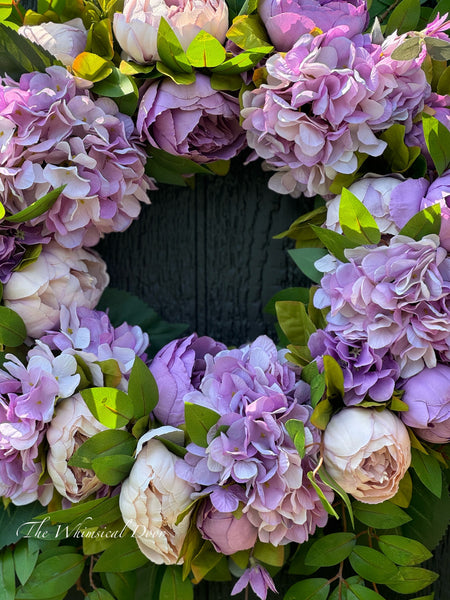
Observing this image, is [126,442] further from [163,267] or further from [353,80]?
[353,80]

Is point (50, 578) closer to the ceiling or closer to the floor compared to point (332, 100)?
closer to the floor

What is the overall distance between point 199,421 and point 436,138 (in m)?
0.38

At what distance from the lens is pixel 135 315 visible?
855 millimetres

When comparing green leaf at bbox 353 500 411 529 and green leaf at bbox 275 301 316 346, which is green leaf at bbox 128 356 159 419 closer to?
green leaf at bbox 275 301 316 346

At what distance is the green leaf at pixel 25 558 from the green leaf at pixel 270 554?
0.25 meters

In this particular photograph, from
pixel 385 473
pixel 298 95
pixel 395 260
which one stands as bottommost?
pixel 385 473

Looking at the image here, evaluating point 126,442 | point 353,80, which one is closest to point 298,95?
point 353,80

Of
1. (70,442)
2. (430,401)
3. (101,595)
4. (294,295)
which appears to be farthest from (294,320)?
(101,595)

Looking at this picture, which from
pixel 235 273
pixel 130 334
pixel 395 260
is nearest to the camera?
pixel 395 260

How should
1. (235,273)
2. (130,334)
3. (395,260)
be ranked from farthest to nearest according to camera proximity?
(235,273) → (130,334) → (395,260)

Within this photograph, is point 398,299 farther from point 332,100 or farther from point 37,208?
point 37,208

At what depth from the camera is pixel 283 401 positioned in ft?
2.17

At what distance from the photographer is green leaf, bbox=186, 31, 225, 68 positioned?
2.20 ft

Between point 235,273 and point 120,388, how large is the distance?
27 cm
